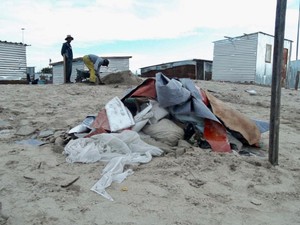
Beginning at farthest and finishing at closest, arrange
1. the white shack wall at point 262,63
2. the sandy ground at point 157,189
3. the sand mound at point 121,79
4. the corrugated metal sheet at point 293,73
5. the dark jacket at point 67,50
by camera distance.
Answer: the corrugated metal sheet at point 293,73, the white shack wall at point 262,63, the dark jacket at point 67,50, the sand mound at point 121,79, the sandy ground at point 157,189

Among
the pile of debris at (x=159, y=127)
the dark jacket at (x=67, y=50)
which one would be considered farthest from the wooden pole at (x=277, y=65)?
the dark jacket at (x=67, y=50)

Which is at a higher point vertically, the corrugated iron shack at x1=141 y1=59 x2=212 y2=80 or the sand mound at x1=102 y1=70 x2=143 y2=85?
the corrugated iron shack at x1=141 y1=59 x2=212 y2=80

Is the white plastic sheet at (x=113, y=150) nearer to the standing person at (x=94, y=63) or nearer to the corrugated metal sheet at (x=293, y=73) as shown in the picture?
the standing person at (x=94, y=63)

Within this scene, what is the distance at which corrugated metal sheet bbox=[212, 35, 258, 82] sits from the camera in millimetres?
16531

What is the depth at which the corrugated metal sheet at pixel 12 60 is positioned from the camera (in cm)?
1271

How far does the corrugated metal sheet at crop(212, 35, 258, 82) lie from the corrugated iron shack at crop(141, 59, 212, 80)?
1.16 metres

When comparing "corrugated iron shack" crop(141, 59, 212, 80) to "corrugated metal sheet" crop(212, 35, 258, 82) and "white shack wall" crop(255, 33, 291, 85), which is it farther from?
"white shack wall" crop(255, 33, 291, 85)

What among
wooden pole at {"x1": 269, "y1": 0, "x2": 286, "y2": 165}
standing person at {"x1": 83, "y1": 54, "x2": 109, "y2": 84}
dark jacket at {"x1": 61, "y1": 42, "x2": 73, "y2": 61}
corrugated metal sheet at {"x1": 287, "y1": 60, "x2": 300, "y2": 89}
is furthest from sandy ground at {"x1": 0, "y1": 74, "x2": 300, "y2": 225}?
corrugated metal sheet at {"x1": 287, "y1": 60, "x2": 300, "y2": 89}

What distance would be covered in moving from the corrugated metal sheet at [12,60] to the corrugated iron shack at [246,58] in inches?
423

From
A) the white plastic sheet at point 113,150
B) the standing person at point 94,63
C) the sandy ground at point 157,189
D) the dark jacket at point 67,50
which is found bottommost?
the sandy ground at point 157,189

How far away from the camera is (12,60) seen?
13.0 m

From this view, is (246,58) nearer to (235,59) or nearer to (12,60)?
(235,59)

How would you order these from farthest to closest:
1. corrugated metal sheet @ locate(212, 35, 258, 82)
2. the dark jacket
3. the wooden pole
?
corrugated metal sheet @ locate(212, 35, 258, 82) < the dark jacket < the wooden pole

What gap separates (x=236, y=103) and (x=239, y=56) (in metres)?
10.2
